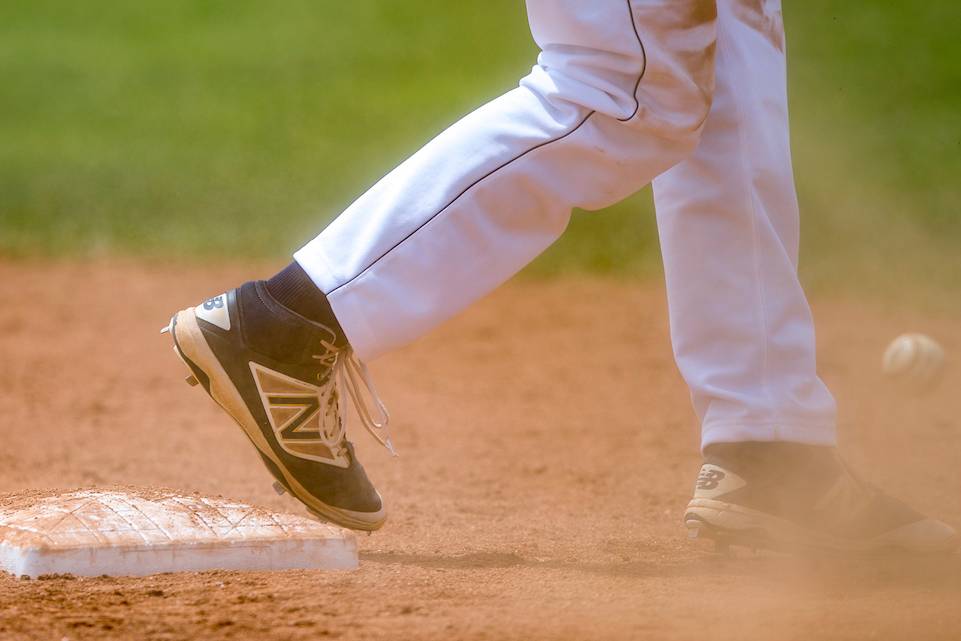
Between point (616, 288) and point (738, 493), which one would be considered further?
point (616, 288)

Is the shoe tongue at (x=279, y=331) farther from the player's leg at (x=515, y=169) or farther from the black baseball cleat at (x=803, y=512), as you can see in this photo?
the black baseball cleat at (x=803, y=512)

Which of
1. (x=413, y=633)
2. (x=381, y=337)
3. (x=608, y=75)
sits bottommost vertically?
(x=413, y=633)

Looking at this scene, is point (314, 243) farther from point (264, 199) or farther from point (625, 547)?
point (264, 199)

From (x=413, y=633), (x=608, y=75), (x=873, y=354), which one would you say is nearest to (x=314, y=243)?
(x=608, y=75)

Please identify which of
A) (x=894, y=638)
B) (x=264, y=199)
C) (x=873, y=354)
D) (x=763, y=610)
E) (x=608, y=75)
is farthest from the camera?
(x=264, y=199)

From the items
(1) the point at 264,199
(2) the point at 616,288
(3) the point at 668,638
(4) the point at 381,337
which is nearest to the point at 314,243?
(4) the point at 381,337

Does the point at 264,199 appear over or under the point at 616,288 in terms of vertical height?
over

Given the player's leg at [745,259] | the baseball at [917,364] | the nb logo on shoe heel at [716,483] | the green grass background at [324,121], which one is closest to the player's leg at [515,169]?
the player's leg at [745,259]

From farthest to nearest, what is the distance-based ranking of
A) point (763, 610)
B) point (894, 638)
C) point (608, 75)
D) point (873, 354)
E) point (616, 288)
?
point (616, 288) < point (873, 354) < point (608, 75) < point (763, 610) < point (894, 638)
